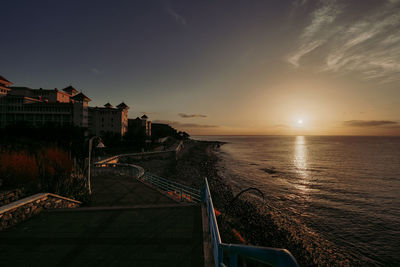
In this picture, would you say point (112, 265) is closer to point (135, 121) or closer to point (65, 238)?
point (65, 238)

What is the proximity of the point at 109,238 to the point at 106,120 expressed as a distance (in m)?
61.2

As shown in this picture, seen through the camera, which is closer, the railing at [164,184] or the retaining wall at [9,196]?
the retaining wall at [9,196]

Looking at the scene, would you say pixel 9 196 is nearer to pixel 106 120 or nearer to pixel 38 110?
pixel 106 120

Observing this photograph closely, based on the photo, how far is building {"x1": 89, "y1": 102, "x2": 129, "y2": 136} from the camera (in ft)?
187

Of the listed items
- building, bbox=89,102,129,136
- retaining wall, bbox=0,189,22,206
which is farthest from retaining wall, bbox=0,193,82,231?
building, bbox=89,102,129,136

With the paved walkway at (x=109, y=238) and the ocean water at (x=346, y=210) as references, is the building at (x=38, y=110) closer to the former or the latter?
the ocean water at (x=346, y=210)

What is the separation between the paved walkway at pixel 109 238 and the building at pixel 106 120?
182ft

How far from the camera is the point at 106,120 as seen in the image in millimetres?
58000

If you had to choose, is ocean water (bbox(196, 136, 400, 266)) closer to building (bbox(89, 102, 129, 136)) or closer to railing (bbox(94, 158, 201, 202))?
railing (bbox(94, 158, 201, 202))

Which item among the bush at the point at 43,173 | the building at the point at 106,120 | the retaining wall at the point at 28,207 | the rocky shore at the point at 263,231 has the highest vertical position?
the building at the point at 106,120

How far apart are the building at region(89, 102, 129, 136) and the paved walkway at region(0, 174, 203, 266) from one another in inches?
2187

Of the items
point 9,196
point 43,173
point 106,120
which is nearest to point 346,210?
point 43,173

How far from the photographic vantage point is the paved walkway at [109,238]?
13.9 ft

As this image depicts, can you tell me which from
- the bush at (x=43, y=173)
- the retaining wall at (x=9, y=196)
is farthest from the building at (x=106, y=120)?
the retaining wall at (x=9, y=196)
